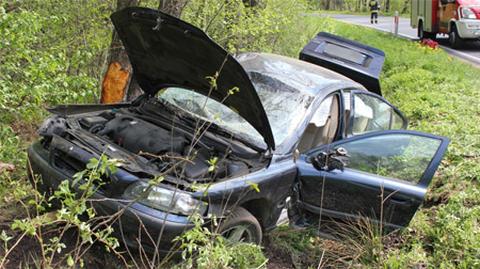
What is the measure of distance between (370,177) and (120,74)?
3.68 m

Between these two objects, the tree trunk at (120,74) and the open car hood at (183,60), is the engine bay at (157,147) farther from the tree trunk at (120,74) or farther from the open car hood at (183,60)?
the tree trunk at (120,74)

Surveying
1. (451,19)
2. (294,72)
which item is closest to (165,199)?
(294,72)

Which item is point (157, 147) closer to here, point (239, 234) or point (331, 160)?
point (239, 234)

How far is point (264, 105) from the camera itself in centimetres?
461

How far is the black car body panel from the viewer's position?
263 inches

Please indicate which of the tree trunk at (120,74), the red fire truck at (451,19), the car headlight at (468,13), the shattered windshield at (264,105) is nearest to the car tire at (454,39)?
the red fire truck at (451,19)

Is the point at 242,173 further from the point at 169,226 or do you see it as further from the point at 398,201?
the point at 398,201

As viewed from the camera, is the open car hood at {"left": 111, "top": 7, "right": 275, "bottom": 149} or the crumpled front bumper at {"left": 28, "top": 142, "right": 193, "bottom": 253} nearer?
the crumpled front bumper at {"left": 28, "top": 142, "right": 193, "bottom": 253}

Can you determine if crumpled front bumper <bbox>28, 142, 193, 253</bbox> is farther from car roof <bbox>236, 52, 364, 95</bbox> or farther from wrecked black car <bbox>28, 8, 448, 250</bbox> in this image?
car roof <bbox>236, 52, 364, 95</bbox>

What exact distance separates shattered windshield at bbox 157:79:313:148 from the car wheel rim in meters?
0.72

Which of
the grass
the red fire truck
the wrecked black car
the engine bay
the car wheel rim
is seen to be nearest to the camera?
the wrecked black car

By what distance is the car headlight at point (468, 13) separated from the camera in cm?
1482

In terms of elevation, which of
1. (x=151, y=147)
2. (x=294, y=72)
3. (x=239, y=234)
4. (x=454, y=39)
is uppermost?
(x=294, y=72)

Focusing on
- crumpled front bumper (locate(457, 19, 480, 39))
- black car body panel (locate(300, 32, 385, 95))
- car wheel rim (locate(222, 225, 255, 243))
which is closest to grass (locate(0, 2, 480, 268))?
car wheel rim (locate(222, 225, 255, 243))
